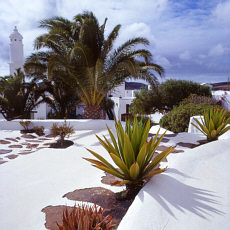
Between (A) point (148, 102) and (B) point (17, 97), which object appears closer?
(B) point (17, 97)

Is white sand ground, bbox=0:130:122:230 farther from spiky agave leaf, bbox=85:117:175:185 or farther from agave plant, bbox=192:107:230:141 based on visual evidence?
agave plant, bbox=192:107:230:141

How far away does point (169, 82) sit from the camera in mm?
18109

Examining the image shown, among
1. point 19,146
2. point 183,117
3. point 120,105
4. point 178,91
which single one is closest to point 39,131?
point 19,146

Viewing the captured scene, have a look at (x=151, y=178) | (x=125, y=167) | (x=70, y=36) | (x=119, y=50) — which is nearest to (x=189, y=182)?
(x=151, y=178)

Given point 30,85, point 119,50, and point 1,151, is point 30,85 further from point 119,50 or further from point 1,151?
point 1,151

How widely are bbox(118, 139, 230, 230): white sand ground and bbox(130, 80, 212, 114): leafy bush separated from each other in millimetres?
14517

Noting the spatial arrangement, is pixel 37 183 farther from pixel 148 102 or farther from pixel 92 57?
pixel 148 102

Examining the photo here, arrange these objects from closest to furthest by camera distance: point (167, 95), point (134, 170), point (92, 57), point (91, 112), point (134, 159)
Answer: point (134, 170), point (134, 159), point (92, 57), point (91, 112), point (167, 95)

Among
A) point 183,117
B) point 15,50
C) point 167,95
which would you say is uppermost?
point 15,50

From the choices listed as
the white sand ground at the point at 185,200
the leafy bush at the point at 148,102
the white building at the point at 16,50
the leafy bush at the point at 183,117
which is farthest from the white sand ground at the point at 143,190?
the white building at the point at 16,50

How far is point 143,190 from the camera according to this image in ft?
8.11

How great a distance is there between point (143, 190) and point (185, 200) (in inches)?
18.0

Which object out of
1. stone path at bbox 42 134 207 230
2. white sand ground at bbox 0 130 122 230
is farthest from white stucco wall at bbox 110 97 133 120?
stone path at bbox 42 134 207 230

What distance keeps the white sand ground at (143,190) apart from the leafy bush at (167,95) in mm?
13811
